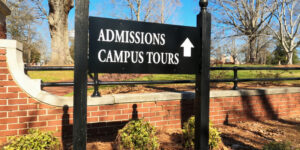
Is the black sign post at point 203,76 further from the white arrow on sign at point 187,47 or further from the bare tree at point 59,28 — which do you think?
the bare tree at point 59,28

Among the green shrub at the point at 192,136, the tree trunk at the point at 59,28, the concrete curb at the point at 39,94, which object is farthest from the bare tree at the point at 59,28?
the green shrub at the point at 192,136

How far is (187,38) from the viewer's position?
6.05 ft

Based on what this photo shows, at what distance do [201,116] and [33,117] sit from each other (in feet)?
7.60

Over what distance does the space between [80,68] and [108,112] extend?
1.56 metres

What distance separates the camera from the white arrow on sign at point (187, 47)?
184cm

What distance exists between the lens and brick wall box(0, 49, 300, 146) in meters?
2.41

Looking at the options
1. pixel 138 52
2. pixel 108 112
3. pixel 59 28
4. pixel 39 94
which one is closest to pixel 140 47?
pixel 138 52

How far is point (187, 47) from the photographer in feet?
6.08

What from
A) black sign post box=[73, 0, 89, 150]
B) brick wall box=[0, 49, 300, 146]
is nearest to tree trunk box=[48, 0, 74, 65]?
brick wall box=[0, 49, 300, 146]

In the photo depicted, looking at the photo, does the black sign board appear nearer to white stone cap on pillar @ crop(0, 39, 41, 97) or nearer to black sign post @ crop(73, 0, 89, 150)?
black sign post @ crop(73, 0, 89, 150)

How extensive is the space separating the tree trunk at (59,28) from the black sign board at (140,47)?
41.1ft

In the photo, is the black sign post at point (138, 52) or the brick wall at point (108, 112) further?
the brick wall at point (108, 112)

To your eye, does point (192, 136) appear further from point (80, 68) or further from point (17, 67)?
point (17, 67)

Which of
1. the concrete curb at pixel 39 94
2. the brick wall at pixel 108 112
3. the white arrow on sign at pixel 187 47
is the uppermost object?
the white arrow on sign at pixel 187 47
